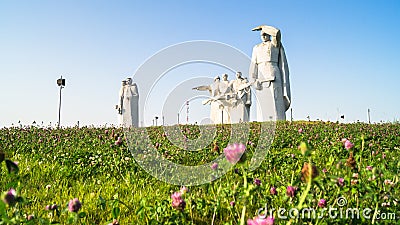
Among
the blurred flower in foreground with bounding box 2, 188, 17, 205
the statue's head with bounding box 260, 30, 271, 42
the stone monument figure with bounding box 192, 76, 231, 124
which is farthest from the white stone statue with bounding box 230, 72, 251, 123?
the blurred flower in foreground with bounding box 2, 188, 17, 205

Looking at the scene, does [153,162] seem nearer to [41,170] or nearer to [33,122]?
[41,170]

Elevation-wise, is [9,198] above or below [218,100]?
below

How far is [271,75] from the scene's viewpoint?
49.4 feet

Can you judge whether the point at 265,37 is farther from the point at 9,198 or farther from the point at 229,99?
the point at 9,198

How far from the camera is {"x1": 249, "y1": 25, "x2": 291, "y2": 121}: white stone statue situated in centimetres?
1507

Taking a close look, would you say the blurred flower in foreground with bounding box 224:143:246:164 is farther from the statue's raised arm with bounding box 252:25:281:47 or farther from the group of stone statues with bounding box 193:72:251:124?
the group of stone statues with bounding box 193:72:251:124

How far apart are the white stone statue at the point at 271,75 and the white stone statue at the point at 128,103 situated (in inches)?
225

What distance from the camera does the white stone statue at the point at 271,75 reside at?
15.1 meters

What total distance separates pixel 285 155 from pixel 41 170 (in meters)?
3.05

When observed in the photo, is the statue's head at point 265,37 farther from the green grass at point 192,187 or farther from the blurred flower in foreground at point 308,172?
the blurred flower in foreground at point 308,172

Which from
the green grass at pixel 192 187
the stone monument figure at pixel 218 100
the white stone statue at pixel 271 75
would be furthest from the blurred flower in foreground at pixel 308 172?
the stone monument figure at pixel 218 100

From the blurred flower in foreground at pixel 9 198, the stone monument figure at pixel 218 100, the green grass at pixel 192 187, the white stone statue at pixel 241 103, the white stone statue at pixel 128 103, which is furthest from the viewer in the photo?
the stone monument figure at pixel 218 100

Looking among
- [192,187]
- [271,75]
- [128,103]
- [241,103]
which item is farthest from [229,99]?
[192,187]

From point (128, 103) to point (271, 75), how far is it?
6828mm
